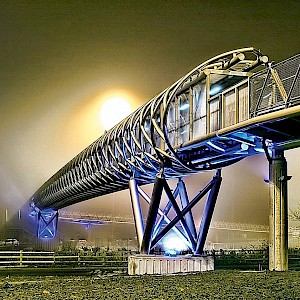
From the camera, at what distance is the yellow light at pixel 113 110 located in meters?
30.2

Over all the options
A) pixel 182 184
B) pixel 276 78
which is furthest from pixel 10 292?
pixel 182 184

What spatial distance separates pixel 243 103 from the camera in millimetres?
10438

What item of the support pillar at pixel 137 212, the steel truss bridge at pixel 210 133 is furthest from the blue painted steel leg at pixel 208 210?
the support pillar at pixel 137 212

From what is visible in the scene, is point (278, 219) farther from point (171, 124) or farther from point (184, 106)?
point (171, 124)

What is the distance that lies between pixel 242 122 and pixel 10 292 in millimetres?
4604

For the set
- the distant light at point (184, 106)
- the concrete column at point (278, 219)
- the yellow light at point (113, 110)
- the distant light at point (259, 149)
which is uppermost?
the yellow light at point (113, 110)

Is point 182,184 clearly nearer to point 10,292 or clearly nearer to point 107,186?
point 107,186

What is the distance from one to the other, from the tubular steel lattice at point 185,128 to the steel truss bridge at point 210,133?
0.02m

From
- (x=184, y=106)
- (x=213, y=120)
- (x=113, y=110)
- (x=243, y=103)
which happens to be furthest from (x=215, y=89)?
(x=113, y=110)

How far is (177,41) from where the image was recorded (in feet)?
82.6

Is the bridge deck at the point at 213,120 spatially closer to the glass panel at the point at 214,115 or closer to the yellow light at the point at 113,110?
the glass panel at the point at 214,115

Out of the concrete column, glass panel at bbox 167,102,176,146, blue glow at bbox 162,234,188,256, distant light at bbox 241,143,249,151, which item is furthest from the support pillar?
the concrete column

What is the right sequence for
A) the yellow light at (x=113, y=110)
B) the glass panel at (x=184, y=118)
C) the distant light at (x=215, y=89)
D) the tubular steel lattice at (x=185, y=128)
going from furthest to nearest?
1. the yellow light at (x=113, y=110)
2. the glass panel at (x=184, y=118)
3. the distant light at (x=215, y=89)
4. the tubular steel lattice at (x=185, y=128)

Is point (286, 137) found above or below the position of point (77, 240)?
above
